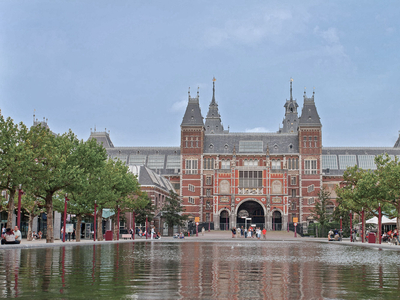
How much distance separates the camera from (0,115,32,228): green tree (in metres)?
31.1

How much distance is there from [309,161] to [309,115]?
9.14m

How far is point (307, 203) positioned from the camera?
96.4m

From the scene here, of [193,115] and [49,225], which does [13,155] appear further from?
[193,115]

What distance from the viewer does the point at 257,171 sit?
3728 inches

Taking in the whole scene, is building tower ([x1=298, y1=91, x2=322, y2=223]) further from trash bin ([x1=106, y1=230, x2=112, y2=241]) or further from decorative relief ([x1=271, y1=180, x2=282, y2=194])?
trash bin ([x1=106, y1=230, x2=112, y2=241])

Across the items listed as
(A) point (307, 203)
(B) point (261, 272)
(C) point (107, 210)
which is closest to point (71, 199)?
(C) point (107, 210)

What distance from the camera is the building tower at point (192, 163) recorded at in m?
98.4

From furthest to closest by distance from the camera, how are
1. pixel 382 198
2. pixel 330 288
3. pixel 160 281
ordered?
pixel 382 198, pixel 160 281, pixel 330 288

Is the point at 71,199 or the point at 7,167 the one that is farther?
the point at 71,199

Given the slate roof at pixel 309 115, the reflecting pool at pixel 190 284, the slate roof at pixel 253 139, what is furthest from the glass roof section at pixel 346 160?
the reflecting pool at pixel 190 284

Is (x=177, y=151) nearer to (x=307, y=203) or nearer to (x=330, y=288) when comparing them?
(x=307, y=203)

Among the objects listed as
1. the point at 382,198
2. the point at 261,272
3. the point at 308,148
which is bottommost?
the point at 261,272

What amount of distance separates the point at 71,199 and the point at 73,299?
127 ft

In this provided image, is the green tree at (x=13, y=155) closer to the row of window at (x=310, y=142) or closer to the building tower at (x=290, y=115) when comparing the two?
the row of window at (x=310, y=142)
